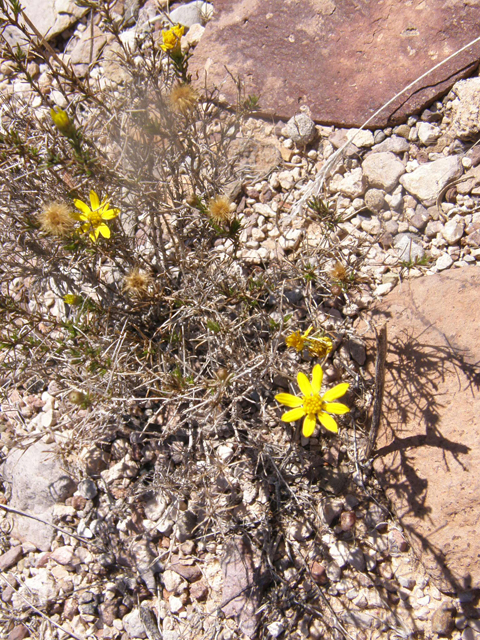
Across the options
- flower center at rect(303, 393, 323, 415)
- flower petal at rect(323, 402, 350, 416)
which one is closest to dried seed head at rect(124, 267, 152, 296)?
flower center at rect(303, 393, 323, 415)

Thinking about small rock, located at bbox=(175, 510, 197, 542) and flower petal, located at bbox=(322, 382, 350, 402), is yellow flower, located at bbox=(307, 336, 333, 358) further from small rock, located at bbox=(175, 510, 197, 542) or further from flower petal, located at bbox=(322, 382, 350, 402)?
small rock, located at bbox=(175, 510, 197, 542)

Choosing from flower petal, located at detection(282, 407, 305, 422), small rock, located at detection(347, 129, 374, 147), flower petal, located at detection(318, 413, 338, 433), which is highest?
small rock, located at detection(347, 129, 374, 147)

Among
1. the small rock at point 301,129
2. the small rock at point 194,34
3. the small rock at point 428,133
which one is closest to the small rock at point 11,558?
the small rock at point 301,129

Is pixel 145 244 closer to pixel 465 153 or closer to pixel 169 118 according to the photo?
pixel 169 118

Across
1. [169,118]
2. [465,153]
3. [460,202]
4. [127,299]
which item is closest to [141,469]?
[127,299]

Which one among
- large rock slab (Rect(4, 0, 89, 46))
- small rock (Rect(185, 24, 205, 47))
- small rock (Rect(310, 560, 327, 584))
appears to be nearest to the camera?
small rock (Rect(310, 560, 327, 584))

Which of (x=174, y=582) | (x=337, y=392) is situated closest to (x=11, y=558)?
(x=174, y=582)
